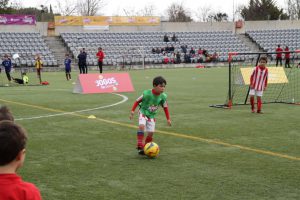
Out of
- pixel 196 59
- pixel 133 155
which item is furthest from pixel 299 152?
pixel 196 59

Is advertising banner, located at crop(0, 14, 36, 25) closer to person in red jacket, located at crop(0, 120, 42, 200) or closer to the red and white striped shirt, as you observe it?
the red and white striped shirt

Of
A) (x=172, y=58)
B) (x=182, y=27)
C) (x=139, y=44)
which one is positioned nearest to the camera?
(x=172, y=58)

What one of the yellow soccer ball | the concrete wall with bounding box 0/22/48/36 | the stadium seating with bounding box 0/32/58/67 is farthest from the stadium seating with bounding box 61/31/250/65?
the yellow soccer ball

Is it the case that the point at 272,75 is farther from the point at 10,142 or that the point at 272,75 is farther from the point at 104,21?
the point at 104,21

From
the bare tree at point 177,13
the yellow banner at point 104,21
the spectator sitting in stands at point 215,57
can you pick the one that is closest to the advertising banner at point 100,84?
the spectator sitting in stands at point 215,57

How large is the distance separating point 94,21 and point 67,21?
118 inches

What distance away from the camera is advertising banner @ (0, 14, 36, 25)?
50750 millimetres

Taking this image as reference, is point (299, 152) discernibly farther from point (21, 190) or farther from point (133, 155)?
point (21, 190)

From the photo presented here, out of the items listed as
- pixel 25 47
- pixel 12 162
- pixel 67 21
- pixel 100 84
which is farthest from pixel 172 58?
pixel 12 162

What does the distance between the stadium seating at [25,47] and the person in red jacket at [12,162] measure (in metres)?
42.2

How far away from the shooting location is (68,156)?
8.45 m

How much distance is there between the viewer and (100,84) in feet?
69.2

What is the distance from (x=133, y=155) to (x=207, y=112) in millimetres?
6016

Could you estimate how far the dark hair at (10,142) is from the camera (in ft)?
9.29
